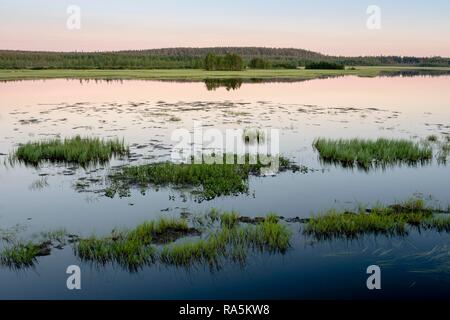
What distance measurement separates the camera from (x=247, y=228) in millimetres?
11016

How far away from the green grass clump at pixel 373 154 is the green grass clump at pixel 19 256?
1264 cm

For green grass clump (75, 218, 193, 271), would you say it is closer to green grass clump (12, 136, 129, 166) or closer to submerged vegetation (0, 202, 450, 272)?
submerged vegetation (0, 202, 450, 272)

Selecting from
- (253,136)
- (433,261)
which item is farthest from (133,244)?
(253,136)

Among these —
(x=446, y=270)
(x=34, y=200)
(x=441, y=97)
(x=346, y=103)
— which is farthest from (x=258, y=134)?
(x=441, y=97)

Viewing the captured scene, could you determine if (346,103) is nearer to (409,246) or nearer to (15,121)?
(15,121)

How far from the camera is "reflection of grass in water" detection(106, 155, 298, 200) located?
14.5 metres

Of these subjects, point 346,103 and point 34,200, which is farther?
point 346,103

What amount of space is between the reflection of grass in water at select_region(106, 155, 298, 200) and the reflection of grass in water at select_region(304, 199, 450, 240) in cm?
369

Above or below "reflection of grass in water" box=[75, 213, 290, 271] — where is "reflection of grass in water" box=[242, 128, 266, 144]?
above

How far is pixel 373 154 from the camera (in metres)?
19.1

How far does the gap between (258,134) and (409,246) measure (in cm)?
1443

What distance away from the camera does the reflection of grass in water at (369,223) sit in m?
11.1

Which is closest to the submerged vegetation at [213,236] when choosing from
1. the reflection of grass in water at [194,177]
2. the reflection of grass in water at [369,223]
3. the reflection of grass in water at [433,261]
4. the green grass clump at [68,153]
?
the reflection of grass in water at [369,223]

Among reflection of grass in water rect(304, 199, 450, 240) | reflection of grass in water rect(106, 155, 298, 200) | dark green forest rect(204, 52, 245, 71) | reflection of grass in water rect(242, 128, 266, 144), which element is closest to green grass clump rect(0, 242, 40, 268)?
reflection of grass in water rect(106, 155, 298, 200)
